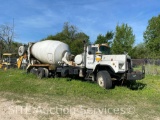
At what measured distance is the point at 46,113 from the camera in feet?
24.2

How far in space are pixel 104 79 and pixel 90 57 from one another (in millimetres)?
2157

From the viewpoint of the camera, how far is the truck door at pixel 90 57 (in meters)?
13.7

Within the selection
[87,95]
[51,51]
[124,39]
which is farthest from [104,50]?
[124,39]

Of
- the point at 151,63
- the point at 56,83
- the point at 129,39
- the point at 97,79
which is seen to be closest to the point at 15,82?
the point at 56,83

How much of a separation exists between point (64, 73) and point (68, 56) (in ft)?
4.59

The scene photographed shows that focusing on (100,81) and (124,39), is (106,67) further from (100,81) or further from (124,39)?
(124,39)

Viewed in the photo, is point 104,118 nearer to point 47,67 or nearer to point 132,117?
point 132,117

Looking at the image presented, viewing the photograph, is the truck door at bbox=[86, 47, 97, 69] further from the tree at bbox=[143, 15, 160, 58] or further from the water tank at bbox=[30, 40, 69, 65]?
the tree at bbox=[143, 15, 160, 58]

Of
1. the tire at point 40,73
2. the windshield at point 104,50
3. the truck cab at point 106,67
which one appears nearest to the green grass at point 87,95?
the truck cab at point 106,67

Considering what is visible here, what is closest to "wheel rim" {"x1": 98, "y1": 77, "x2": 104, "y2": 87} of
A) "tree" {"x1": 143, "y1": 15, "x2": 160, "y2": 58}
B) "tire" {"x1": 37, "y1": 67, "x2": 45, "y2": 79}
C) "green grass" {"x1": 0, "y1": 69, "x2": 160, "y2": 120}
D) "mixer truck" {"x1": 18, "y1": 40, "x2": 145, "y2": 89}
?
"mixer truck" {"x1": 18, "y1": 40, "x2": 145, "y2": 89}

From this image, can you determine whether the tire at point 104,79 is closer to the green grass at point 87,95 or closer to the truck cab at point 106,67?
the truck cab at point 106,67

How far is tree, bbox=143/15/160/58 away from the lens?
2116 inches

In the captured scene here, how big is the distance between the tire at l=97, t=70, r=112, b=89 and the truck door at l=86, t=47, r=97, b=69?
46.2 inches

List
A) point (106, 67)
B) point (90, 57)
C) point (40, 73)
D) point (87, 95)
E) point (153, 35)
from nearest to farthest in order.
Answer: point (87, 95) → point (106, 67) → point (90, 57) → point (40, 73) → point (153, 35)
